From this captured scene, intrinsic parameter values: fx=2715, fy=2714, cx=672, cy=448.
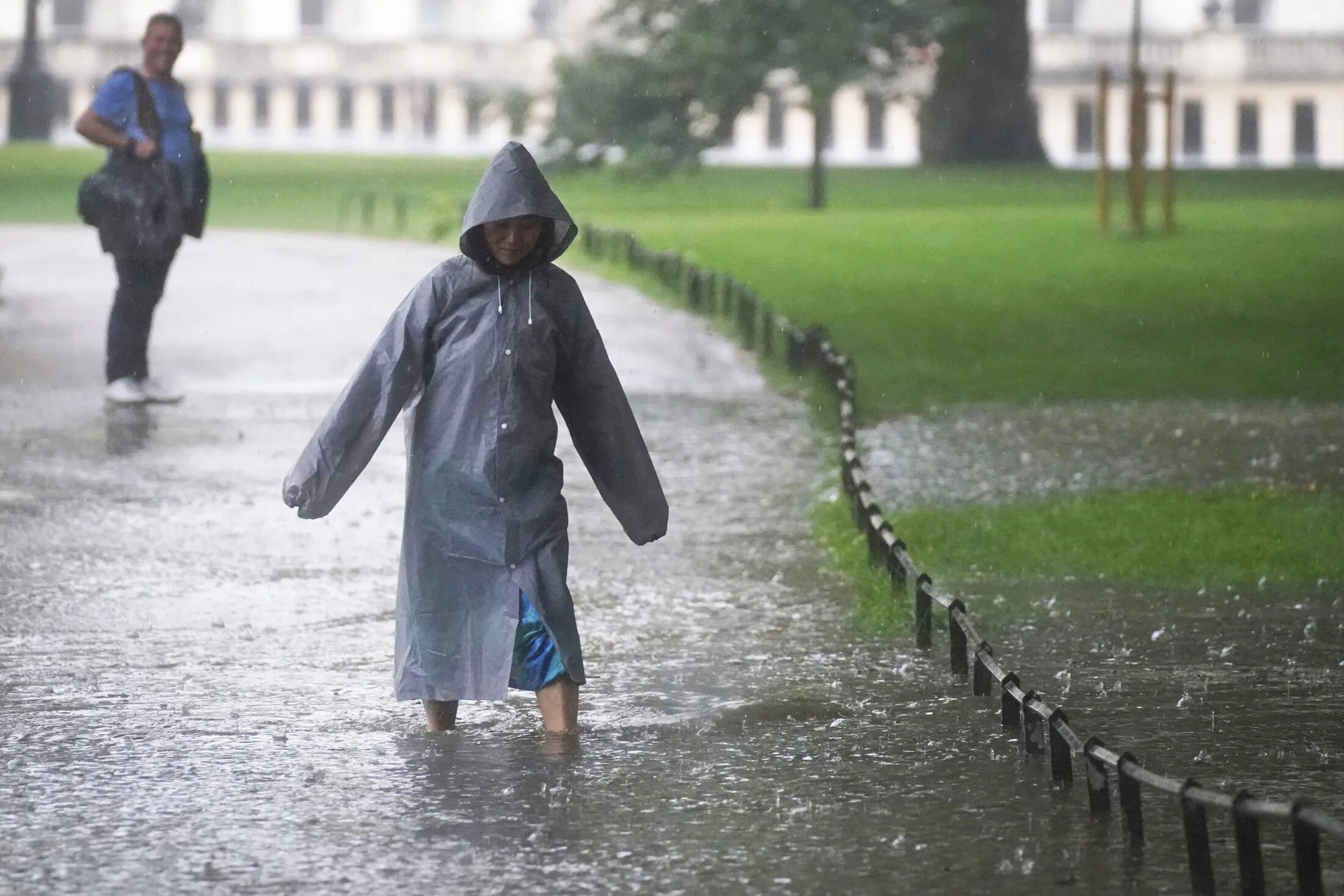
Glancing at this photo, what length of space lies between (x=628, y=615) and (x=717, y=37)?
31.5m

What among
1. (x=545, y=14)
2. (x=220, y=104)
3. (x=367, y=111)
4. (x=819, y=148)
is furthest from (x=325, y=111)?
(x=819, y=148)

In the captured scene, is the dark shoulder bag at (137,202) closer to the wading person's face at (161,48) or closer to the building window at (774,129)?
the wading person's face at (161,48)

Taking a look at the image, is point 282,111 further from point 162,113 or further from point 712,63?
point 162,113

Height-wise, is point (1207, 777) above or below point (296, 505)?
below

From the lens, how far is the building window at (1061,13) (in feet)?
179

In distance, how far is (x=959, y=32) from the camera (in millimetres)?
41188

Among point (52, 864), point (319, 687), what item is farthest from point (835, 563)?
point (52, 864)

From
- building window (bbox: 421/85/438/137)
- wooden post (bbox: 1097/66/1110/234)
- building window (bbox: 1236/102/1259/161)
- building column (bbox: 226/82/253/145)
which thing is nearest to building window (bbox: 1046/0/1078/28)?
building window (bbox: 1236/102/1259/161)

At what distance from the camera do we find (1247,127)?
53250 mm

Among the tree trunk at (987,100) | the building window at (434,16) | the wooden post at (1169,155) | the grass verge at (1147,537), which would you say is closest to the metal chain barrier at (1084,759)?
the grass verge at (1147,537)

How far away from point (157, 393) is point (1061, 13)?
4180 centimetres

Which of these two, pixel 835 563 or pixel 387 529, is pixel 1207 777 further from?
pixel 387 529

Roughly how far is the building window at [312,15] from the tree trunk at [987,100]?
64.3 feet

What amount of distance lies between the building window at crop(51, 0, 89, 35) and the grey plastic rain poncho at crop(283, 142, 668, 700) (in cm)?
5327
